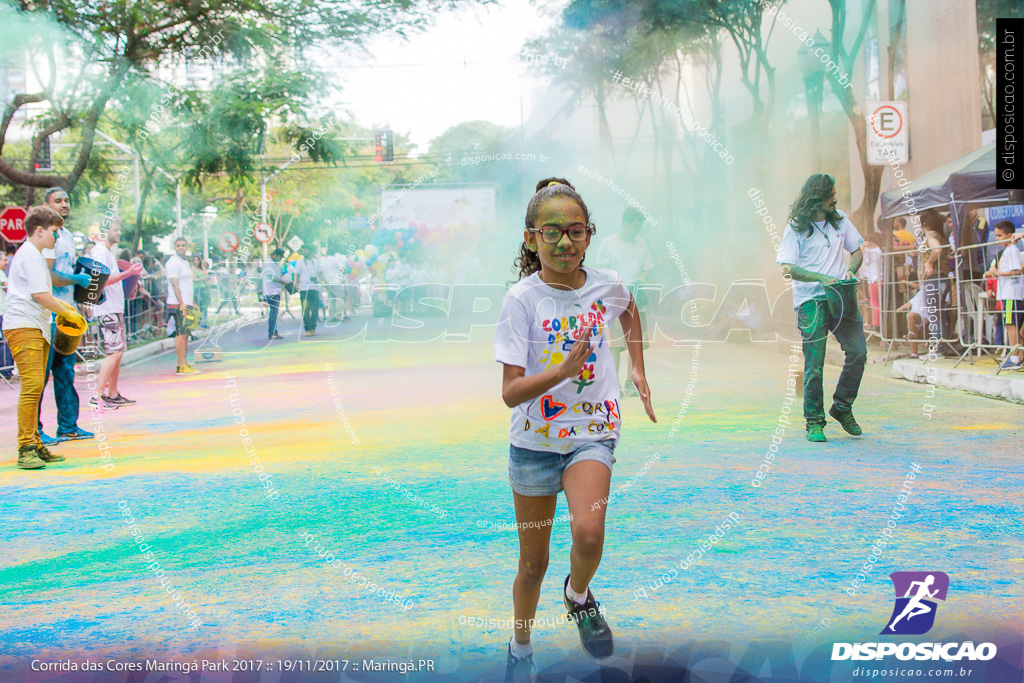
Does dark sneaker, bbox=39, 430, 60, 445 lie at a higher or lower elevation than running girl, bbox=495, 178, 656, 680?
lower

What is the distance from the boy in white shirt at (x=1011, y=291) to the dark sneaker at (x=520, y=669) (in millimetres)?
7813

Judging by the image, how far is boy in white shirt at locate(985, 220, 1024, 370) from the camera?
9008mm

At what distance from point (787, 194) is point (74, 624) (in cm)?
1873

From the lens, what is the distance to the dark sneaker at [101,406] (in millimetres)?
8578

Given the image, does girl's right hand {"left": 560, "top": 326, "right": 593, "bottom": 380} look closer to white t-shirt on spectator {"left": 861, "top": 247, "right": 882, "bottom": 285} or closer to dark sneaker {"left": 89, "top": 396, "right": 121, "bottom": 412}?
dark sneaker {"left": 89, "top": 396, "right": 121, "bottom": 412}

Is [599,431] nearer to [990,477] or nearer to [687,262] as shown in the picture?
[990,477]

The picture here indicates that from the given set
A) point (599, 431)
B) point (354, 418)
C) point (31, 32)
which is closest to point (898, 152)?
point (354, 418)

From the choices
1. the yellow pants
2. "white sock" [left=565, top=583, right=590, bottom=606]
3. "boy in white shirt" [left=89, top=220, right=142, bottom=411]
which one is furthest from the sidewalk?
"boy in white shirt" [left=89, top=220, right=142, bottom=411]

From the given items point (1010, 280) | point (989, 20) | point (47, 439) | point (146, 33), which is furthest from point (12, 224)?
point (989, 20)

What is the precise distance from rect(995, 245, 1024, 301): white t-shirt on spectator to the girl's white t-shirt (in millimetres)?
7741

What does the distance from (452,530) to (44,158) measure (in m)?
10.0

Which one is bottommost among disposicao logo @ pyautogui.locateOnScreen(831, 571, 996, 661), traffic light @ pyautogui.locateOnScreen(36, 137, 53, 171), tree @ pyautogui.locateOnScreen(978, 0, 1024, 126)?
disposicao logo @ pyautogui.locateOnScreen(831, 571, 996, 661)

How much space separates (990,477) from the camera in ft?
16.2

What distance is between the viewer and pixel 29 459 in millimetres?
5918
